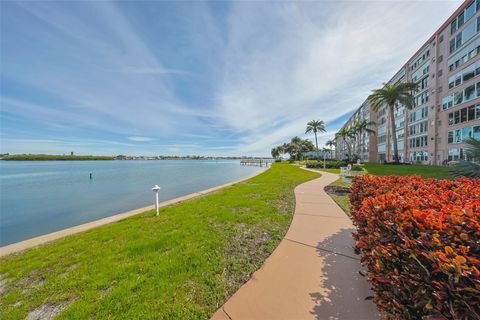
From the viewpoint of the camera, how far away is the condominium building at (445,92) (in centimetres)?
2047

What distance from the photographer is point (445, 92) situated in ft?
80.5

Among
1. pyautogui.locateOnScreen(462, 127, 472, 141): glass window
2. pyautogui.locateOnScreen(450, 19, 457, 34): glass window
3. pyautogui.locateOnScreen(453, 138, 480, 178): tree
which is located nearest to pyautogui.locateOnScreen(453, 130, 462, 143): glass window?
pyautogui.locateOnScreen(462, 127, 472, 141): glass window

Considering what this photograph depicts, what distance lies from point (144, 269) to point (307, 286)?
2.75 metres

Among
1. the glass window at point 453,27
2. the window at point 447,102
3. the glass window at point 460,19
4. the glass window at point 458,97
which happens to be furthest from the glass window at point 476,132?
the glass window at point 453,27

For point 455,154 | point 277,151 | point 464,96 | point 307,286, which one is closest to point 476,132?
point 455,154

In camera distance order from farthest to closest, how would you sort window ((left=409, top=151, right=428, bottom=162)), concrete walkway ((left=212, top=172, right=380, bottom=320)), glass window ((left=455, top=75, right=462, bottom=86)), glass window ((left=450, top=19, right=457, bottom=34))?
1. window ((left=409, top=151, right=428, bottom=162))
2. glass window ((left=450, top=19, right=457, bottom=34))
3. glass window ((left=455, top=75, right=462, bottom=86))
4. concrete walkway ((left=212, top=172, right=380, bottom=320))

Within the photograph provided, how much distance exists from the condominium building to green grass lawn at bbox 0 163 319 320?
31233 millimetres

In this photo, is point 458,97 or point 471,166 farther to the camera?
point 458,97

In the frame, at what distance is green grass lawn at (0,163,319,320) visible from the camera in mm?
2400

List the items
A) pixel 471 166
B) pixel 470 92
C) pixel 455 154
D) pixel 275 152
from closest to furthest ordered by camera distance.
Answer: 1. pixel 471 166
2. pixel 470 92
3. pixel 455 154
4. pixel 275 152

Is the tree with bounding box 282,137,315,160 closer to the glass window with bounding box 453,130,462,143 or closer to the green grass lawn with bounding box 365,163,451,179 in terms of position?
the glass window with bounding box 453,130,462,143

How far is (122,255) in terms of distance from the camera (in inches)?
146

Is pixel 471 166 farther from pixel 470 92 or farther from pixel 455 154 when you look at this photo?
pixel 455 154

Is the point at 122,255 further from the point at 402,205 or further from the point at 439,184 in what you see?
the point at 439,184
